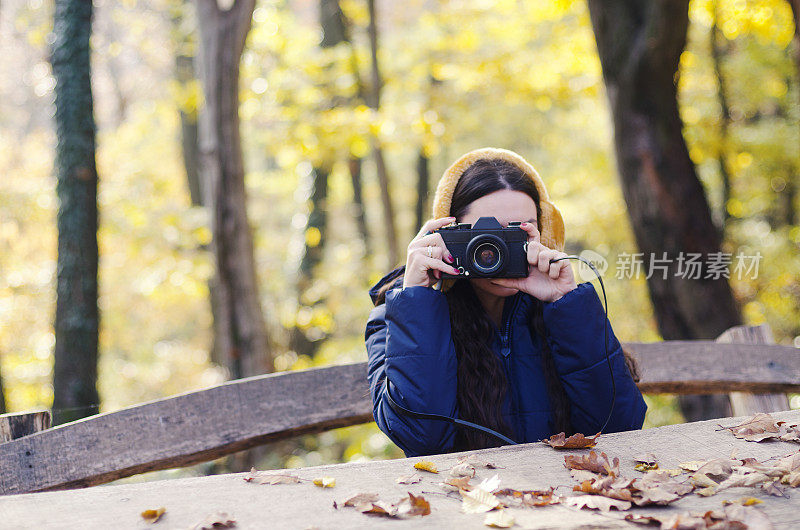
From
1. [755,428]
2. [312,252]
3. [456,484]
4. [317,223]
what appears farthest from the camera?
[317,223]

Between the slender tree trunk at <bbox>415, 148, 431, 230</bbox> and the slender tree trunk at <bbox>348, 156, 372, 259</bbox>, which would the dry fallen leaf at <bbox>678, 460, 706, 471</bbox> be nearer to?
the slender tree trunk at <bbox>348, 156, 372, 259</bbox>

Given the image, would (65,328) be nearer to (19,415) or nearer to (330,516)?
(19,415)

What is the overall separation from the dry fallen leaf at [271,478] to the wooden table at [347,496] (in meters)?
0.02

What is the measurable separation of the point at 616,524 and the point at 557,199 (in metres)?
9.65

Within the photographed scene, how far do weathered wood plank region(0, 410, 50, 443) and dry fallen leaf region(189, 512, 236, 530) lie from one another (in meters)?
0.89

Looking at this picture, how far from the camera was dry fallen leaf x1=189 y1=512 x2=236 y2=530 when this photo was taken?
46.8 inches

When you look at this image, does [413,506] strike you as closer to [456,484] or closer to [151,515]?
[456,484]

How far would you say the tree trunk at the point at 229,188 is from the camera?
14.3 feet

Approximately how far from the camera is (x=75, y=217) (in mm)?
3654

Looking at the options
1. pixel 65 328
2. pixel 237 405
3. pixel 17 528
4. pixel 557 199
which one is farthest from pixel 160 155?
pixel 17 528

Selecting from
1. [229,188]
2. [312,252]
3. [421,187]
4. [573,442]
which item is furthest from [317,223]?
[573,442]

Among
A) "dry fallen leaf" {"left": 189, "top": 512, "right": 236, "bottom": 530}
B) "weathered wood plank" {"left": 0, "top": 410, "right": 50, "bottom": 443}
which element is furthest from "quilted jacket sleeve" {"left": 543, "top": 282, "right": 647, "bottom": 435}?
"weathered wood plank" {"left": 0, "top": 410, "right": 50, "bottom": 443}

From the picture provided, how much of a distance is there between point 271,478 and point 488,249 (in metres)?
0.90

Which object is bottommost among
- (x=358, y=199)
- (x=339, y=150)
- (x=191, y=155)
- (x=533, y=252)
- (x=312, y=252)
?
(x=312, y=252)
